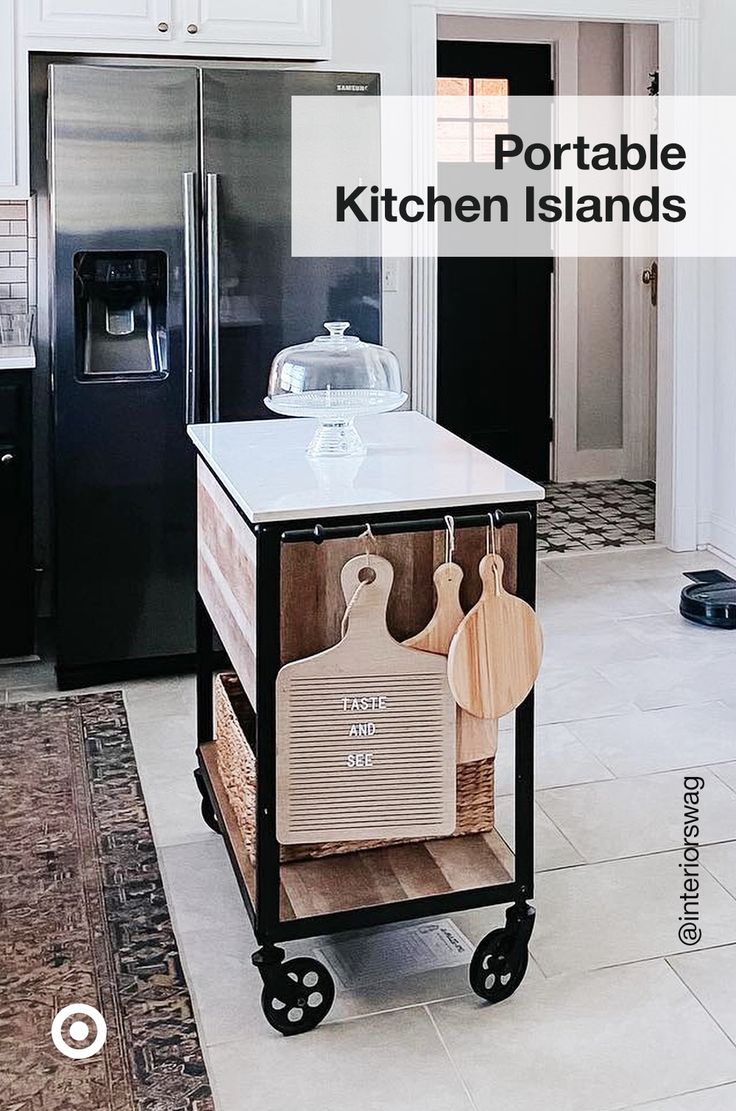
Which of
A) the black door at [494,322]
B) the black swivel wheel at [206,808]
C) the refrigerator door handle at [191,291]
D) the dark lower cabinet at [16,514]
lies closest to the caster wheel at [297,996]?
the black swivel wheel at [206,808]

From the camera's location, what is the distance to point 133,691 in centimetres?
395

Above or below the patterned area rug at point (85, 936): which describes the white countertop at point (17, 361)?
above

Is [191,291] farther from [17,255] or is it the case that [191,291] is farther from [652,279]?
[652,279]

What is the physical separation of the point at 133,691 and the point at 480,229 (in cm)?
350

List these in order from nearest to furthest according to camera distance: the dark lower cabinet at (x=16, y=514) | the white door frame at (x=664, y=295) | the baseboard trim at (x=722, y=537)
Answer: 1. the dark lower cabinet at (x=16, y=514)
2. the white door frame at (x=664, y=295)
3. the baseboard trim at (x=722, y=537)

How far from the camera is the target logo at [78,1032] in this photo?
87.3 inches

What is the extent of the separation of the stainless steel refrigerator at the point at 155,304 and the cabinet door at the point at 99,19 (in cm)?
12

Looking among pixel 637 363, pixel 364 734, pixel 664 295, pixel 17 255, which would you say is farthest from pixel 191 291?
pixel 637 363

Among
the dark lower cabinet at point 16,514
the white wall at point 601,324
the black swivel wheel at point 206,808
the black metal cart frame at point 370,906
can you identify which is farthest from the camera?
the white wall at point 601,324

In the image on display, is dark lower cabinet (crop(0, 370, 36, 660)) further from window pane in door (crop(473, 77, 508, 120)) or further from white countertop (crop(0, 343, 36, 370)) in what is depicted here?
window pane in door (crop(473, 77, 508, 120))

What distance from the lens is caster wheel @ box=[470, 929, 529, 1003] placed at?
2342 mm

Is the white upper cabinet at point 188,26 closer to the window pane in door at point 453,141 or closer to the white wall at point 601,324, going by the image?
the window pane in door at point 453,141

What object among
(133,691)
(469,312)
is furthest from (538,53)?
(133,691)

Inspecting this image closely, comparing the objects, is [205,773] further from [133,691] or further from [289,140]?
[289,140]
